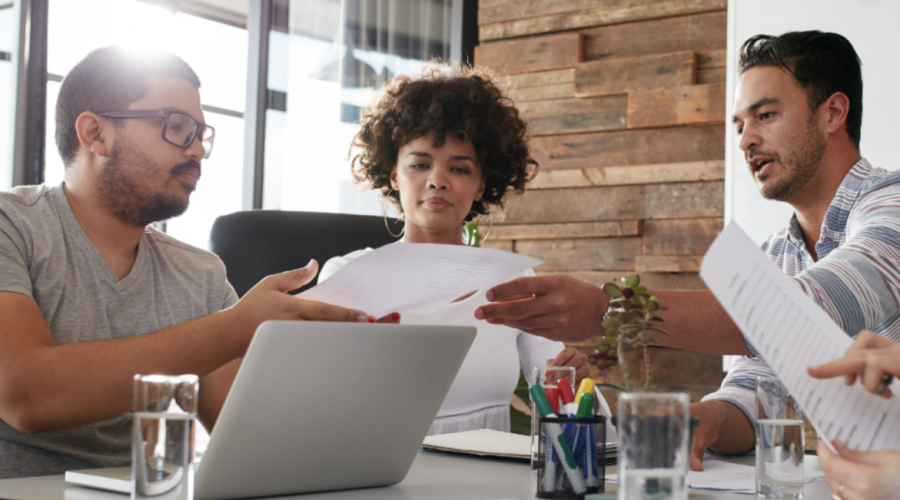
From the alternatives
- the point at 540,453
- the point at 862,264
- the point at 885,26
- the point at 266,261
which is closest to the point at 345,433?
the point at 540,453

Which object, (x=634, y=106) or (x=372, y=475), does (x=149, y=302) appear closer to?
(x=372, y=475)

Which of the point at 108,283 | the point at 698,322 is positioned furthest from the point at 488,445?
the point at 108,283

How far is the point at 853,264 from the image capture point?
44.8 inches

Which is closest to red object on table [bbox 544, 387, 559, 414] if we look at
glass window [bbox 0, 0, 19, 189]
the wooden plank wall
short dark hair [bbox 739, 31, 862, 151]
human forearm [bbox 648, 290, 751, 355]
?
human forearm [bbox 648, 290, 751, 355]

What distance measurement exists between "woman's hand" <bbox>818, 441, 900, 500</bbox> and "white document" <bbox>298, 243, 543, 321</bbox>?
30 cm

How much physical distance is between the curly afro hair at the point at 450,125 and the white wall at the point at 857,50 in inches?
29.9

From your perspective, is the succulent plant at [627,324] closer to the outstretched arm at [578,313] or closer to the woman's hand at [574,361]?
the outstretched arm at [578,313]

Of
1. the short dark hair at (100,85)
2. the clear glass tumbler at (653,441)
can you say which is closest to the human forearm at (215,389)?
the short dark hair at (100,85)

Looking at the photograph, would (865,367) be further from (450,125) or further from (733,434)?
(450,125)

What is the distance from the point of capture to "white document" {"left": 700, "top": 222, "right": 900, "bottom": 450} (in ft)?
1.84

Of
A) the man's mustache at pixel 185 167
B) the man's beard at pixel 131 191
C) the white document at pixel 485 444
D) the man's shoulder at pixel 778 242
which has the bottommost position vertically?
Result: the white document at pixel 485 444

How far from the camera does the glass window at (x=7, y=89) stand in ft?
8.97

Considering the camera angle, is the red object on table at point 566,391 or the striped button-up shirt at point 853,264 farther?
the striped button-up shirt at point 853,264

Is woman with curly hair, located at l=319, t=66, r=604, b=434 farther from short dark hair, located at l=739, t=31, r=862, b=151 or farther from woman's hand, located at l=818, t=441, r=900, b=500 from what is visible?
woman's hand, located at l=818, t=441, r=900, b=500
